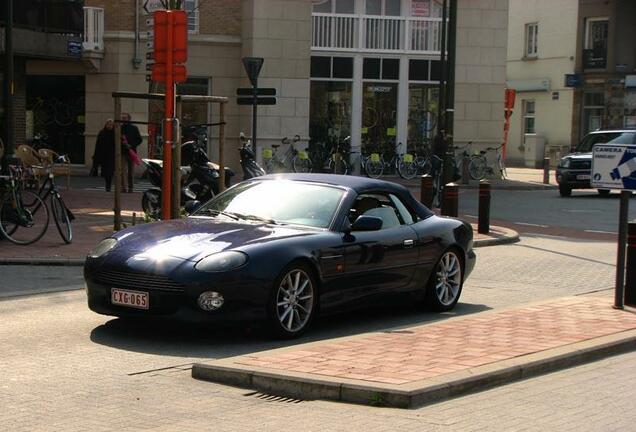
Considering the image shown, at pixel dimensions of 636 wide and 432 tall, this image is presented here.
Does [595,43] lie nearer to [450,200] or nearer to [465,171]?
[465,171]

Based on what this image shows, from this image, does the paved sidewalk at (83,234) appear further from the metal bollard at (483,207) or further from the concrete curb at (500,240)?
the metal bollard at (483,207)

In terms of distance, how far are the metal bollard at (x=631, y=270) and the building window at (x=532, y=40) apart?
149ft

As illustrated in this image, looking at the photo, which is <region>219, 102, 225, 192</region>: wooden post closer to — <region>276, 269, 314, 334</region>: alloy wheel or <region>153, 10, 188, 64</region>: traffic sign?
<region>153, 10, 188, 64</region>: traffic sign

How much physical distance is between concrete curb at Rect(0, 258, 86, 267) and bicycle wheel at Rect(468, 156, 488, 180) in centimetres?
2368

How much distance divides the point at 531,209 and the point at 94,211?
10652mm

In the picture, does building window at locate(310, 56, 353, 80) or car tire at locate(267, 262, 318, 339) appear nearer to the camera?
car tire at locate(267, 262, 318, 339)

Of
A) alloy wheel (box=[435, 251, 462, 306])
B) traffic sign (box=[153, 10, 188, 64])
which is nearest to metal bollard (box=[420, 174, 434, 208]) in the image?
traffic sign (box=[153, 10, 188, 64])

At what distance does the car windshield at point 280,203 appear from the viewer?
9.56m

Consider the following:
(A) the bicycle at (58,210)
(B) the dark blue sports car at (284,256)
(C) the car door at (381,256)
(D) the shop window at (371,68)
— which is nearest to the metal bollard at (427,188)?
(A) the bicycle at (58,210)

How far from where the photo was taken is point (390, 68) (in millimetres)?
36312

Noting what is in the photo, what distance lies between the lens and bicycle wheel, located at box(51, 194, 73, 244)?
47.6ft

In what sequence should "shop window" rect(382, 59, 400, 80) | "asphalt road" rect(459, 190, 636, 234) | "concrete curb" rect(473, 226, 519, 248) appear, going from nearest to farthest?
"concrete curb" rect(473, 226, 519, 248) < "asphalt road" rect(459, 190, 636, 234) < "shop window" rect(382, 59, 400, 80)

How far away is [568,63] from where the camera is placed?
2047 inches

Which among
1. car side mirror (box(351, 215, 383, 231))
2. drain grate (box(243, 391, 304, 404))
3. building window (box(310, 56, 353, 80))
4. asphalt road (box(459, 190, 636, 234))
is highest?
building window (box(310, 56, 353, 80))
